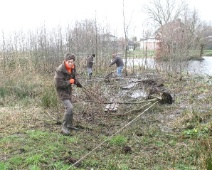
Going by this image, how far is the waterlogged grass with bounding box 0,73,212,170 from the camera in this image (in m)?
5.09

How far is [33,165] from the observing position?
194 inches

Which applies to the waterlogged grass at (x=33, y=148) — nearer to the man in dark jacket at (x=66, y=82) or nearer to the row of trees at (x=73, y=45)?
the man in dark jacket at (x=66, y=82)

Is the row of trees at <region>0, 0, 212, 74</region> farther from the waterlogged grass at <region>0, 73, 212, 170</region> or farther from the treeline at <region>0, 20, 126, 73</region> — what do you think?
the waterlogged grass at <region>0, 73, 212, 170</region>

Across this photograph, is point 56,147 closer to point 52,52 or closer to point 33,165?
point 33,165

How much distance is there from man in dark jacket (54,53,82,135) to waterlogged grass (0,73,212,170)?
480mm

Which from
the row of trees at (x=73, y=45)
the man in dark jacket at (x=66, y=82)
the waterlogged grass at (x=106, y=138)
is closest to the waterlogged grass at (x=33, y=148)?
the waterlogged grass at (x=106, y=138)

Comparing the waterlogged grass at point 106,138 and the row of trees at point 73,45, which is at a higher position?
the row of trees at point 73,45

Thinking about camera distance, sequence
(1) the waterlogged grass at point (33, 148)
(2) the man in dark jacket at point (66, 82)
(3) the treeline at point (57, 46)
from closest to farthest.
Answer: (1) the waterlogged grass at point (33, 148)
(2) the man in dark jacket at point (66, 82)
(3) the treeline at point (57, 46)

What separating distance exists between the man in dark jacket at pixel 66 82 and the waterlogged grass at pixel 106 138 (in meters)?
0.48

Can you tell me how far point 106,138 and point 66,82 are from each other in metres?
1.67

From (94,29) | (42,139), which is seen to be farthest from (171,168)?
(94,29)

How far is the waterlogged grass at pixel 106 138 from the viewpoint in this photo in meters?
5.09

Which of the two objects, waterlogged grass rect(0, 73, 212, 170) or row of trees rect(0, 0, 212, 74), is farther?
row of trees rect(0, 0, 212, 74)

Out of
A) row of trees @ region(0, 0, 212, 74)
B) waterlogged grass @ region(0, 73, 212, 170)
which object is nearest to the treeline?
row of trees @ region(0, 0, 212, 74)
